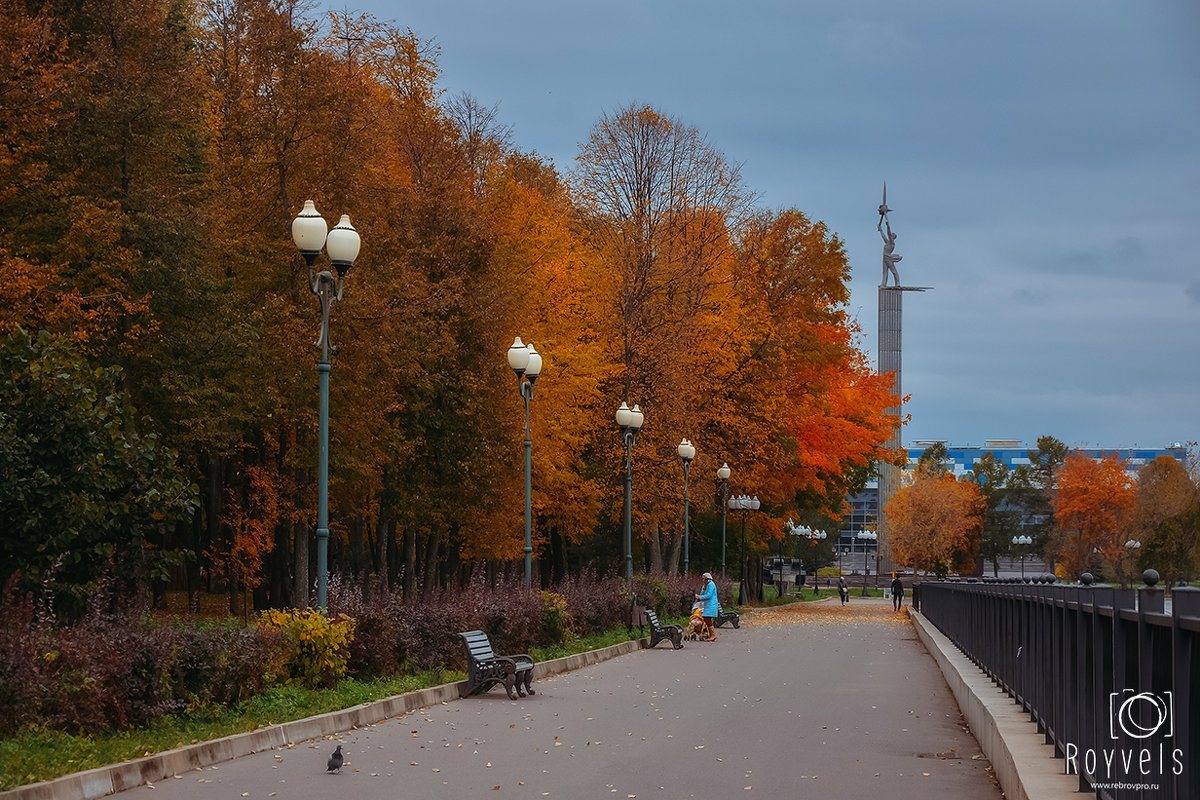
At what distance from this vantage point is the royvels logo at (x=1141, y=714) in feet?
20.4

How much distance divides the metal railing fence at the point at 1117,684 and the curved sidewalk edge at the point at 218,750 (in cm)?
647

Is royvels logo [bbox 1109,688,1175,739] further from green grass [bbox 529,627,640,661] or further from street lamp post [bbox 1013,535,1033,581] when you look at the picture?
street lamp post [bbox 1013,535,1033,581]

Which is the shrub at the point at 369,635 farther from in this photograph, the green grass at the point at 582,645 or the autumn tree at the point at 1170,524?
the autumn tree at the point at 1170,524

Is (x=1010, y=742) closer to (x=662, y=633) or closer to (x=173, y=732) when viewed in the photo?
(x=173, y=732)

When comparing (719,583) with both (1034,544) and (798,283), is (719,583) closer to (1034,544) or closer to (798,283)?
(798,283)

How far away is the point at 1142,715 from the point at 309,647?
10.3 m

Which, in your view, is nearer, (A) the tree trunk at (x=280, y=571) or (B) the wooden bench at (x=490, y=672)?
(B) the wooden bench at (x=490, y=672)

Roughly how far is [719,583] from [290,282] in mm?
22292

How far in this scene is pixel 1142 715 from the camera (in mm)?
6586

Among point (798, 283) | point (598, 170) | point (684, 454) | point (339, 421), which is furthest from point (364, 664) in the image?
point (798, 283)

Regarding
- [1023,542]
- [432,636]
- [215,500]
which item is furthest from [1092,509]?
[432,636]

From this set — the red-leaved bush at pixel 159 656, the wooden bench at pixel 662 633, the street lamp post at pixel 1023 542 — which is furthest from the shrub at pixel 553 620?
the street lamp post at pixel 1023 542

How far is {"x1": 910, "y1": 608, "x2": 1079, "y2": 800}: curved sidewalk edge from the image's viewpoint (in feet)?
27.9

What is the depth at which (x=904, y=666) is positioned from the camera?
25.4 meters
